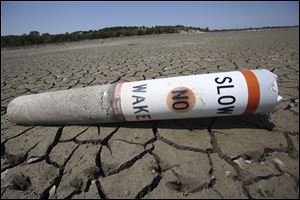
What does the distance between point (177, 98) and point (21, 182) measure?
129 cm

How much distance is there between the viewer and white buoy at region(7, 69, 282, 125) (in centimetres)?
142

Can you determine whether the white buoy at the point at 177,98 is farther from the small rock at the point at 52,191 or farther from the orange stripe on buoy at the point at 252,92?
the small rock at the point at 52,191

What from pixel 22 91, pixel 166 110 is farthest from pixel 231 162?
pixel 22 91

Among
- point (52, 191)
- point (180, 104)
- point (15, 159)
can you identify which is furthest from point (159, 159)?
point (15, 159)

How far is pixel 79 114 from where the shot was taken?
1.76 meters

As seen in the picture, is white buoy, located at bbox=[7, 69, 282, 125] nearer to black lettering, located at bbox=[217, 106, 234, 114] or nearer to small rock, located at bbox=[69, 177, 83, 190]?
black lettering, located at bbox=[217, 106, 234, 114]

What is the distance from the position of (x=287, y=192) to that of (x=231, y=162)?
0.35 metres

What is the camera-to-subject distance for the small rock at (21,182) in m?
1.38

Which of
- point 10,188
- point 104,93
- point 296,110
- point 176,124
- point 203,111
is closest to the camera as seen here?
point 10,188

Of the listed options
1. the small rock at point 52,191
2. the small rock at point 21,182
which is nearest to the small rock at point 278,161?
the small rock at point 52,191

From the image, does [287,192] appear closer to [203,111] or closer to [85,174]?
[203,111]

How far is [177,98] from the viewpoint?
4.87 feet

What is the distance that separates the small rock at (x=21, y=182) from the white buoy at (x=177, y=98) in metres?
0.59

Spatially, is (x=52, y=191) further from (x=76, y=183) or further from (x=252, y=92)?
(x=252, y=92)
